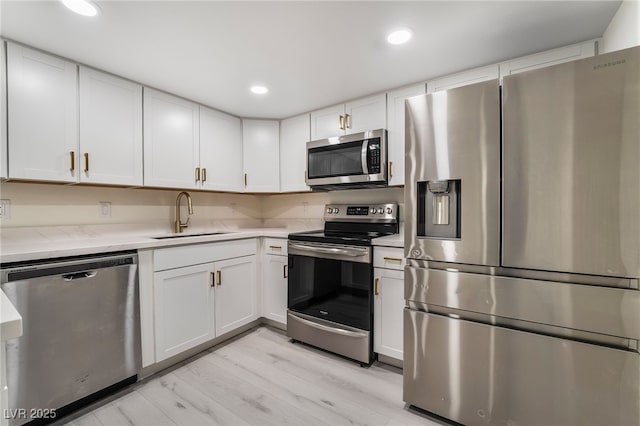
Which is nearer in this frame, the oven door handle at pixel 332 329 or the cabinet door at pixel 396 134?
the oven door handle at pixel 332 329

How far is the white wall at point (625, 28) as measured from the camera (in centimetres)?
127

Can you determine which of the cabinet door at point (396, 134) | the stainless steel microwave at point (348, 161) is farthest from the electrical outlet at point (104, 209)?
the cabinet door at point (396, 134)

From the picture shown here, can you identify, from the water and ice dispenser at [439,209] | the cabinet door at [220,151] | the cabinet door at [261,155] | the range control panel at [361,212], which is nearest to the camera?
the water and ice dispenser at [439,209]

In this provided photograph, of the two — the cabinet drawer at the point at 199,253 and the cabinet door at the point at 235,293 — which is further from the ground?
the cabinet drawer at the point at 199,253

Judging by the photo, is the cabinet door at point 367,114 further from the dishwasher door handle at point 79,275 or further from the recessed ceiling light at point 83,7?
the dishwasher door handle at point 79,275

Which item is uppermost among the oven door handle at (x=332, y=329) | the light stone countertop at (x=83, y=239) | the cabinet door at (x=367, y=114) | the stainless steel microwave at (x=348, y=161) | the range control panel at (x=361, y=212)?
the cabinet door at (x=367, y=114)

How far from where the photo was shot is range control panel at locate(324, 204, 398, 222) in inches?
101

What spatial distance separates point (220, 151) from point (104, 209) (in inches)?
43.2

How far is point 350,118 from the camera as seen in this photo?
2.58 m

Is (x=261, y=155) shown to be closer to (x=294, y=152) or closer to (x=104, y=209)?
(x=294, y=152)

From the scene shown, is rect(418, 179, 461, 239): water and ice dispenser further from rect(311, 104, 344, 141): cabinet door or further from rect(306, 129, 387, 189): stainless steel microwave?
rect(311, 104, 344, 141): cabinet door

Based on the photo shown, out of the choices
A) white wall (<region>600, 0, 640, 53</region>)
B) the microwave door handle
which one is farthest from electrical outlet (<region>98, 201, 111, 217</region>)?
white wall (<region>600, 0, 640, 53</region>)

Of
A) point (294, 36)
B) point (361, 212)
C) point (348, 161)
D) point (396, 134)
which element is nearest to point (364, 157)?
point (348, 161)

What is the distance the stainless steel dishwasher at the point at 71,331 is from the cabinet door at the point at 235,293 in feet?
2.07
